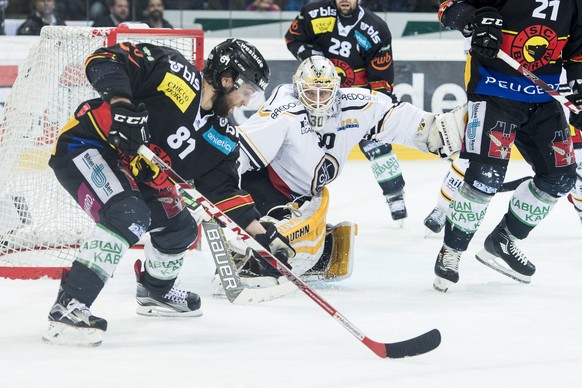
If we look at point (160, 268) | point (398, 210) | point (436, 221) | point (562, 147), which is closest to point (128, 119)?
point (160, 268)

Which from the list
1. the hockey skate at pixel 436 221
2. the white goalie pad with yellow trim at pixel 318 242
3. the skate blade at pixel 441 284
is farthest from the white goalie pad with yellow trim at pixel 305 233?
the hockey skate at pixel 436 221

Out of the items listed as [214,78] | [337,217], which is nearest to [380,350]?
[214,78]

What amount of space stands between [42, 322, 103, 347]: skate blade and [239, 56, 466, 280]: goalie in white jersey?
1.08 metres

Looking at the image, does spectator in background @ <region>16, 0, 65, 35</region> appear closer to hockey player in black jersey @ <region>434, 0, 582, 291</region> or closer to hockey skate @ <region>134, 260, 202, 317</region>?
hockey player in black jersey @ <region>434, 0, 582, 291</region>

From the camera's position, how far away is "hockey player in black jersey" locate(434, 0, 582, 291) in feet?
12.8

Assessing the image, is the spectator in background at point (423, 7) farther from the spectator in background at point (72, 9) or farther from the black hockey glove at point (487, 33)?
the black hockey glove at point (487, 33)

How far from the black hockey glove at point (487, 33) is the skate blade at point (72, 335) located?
1.65m

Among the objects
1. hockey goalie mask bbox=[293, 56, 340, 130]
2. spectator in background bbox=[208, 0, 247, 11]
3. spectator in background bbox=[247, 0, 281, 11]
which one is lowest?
spectator in background bbox=[247, 0, 281, 11]

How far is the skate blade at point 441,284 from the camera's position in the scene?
4082 mm

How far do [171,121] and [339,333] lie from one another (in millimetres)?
815

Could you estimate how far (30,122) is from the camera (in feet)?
14.2

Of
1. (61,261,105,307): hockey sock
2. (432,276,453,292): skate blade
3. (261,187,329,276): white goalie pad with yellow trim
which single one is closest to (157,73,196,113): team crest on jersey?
(61,261,105,307): hockey sock

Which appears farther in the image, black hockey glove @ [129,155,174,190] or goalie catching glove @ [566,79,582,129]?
goalie catching glove @ [566,79,582,129]

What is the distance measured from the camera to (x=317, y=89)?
4.18 m
